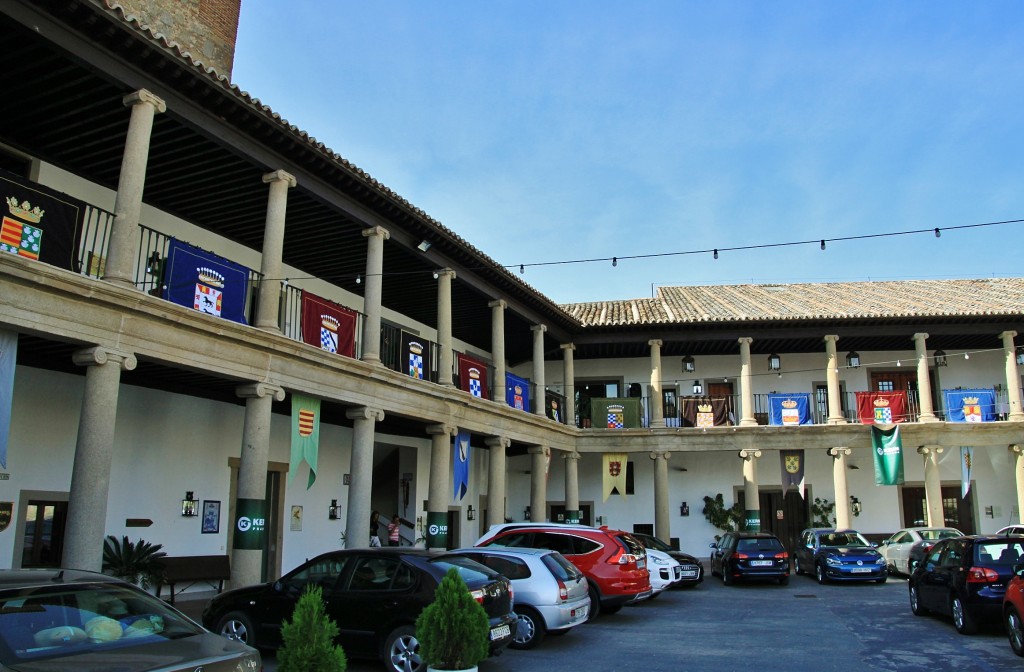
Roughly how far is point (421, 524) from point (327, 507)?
4479 millimetres

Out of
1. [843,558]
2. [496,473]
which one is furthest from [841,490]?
[496,473]

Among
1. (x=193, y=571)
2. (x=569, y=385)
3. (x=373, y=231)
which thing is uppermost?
(x=373, y=231)

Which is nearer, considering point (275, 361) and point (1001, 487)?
point (275, 361)

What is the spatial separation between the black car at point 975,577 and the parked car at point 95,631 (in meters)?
10.5

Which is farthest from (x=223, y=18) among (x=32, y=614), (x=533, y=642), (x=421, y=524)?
(x=32, y=614)

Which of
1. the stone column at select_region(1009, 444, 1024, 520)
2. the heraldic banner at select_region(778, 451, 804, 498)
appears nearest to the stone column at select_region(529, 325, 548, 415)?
the heraldic banner at select_region(778, 451, 804, 498)

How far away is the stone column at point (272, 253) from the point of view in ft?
44.5

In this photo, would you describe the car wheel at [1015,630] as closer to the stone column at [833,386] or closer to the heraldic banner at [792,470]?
the heraldic banner at [792,470]

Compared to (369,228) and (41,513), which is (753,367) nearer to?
(369,228)

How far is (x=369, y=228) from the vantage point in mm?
16578

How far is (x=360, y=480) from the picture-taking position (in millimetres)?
15453

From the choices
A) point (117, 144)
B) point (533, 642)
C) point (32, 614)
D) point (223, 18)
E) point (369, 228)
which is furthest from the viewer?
point (223, 18)

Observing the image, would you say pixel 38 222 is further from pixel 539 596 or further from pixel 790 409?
pixel 790 409

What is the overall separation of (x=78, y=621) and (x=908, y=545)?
73.7ft
